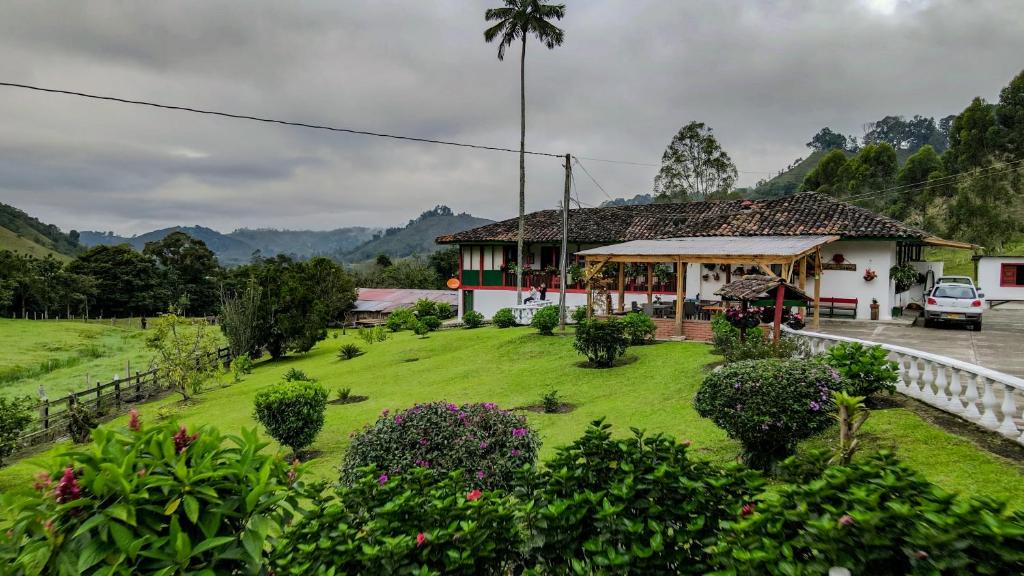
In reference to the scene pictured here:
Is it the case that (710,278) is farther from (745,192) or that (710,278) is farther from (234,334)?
(745,192)

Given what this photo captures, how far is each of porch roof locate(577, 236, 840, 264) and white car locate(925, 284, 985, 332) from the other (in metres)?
3.43

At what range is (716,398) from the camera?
684cm

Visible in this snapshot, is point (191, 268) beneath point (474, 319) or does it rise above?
above

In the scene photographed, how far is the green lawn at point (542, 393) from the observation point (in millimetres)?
6383

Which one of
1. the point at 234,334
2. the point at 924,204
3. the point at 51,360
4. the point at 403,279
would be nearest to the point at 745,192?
the point at 924,204

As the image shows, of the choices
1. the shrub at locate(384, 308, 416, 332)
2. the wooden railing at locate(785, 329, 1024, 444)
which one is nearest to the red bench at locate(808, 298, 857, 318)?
the wooden railing at locate(785, 329, 1024, 444)

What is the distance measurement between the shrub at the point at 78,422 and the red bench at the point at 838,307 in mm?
24376

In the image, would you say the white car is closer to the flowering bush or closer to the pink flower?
the flowering bush

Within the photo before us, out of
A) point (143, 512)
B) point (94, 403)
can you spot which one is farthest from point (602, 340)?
point (94, 403)

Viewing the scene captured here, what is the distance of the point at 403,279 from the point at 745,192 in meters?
62.9

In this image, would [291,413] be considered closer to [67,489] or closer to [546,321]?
[67,489]

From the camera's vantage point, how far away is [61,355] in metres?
31.8

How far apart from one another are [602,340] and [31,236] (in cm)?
13205

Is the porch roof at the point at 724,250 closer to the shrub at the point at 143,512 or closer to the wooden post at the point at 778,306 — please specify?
the wooden post at the point at 778,306
